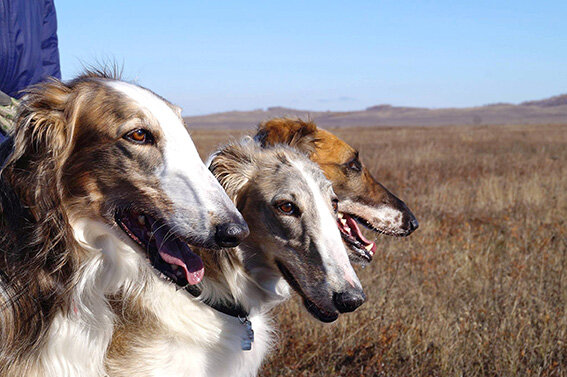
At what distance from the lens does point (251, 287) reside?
11.5ft

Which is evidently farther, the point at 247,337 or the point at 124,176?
the point at 247,337

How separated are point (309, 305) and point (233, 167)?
0.99 meters

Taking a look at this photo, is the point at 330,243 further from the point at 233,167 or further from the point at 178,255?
the point at 178,255

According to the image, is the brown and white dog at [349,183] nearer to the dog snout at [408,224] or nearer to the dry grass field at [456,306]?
the dog snout at [408,224]

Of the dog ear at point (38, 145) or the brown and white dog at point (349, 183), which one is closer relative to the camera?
the dog ear at point (38, 145)

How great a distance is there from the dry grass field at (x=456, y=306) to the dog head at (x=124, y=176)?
53.6 inches

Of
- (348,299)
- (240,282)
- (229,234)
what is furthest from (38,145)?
(348,299)

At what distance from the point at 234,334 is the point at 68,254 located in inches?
43.3

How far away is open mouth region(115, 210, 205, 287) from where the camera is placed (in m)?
2.71

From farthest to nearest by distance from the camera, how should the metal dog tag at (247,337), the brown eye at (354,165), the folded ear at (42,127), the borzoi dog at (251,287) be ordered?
1. the brown eye at (354,165)
2. the metal dog tag at (247,337)
3. the borzoi dog at (251,287)
4. the folded ear at (42,127)

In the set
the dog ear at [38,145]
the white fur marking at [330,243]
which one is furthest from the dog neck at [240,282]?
the dog ear at [38,145]

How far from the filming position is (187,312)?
3.20 m

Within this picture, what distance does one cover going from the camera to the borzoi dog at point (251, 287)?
3068 millimetres

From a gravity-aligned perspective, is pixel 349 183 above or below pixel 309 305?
above
